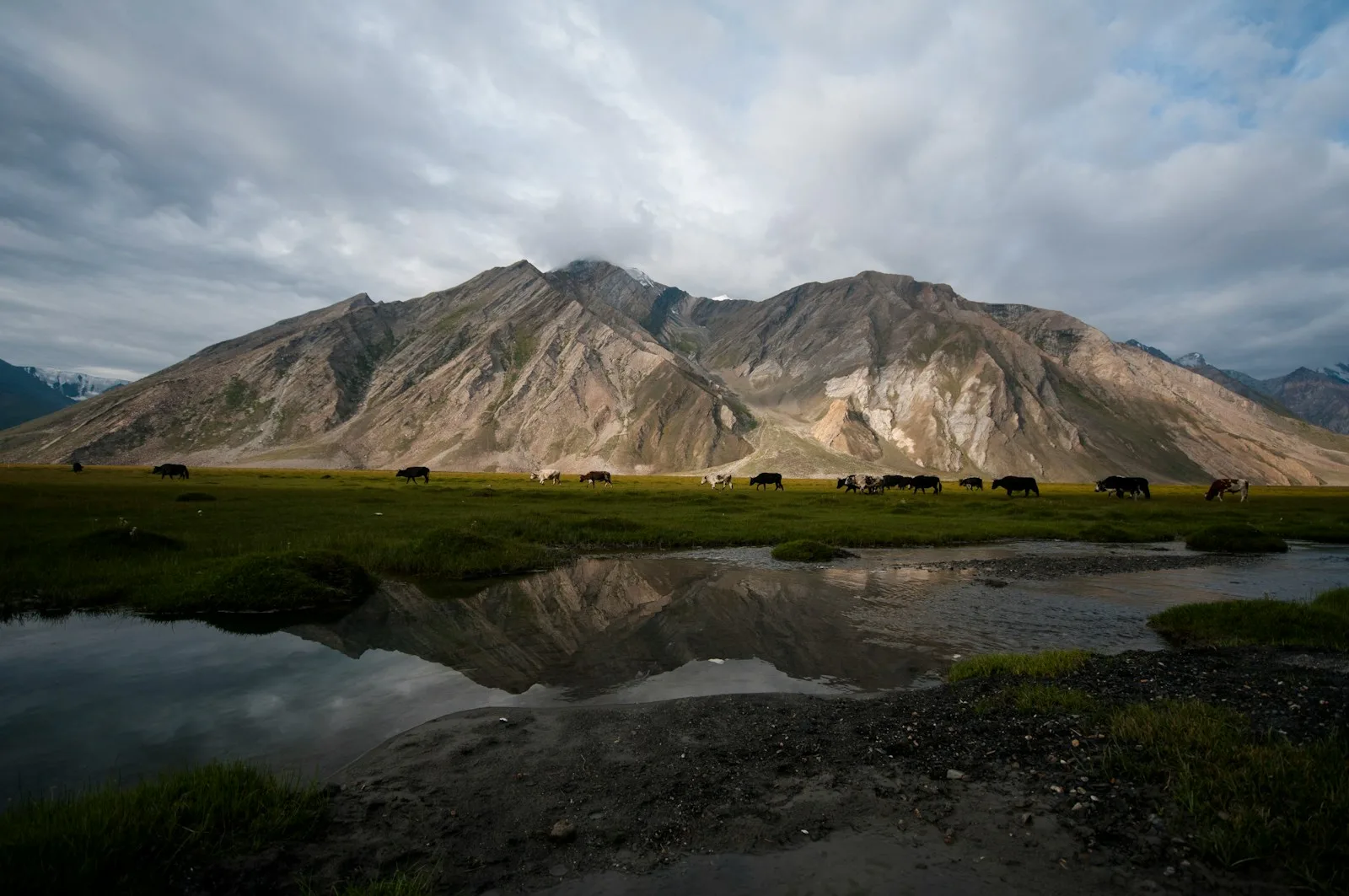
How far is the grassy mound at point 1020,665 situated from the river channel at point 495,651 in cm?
75

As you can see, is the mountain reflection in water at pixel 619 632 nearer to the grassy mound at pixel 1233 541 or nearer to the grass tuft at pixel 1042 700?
the grass tuft at pixel 1042 700

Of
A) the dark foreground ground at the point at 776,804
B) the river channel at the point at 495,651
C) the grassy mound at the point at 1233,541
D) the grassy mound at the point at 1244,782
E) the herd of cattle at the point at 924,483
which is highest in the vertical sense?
the herd of cattle at the point at 924,483

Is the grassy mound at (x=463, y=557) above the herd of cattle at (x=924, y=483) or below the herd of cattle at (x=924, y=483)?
below

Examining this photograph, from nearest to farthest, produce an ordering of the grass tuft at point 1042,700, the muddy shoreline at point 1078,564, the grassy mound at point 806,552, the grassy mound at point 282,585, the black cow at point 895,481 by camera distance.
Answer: the grass tuft at point 1042,700 < the grassy mound at point 282,585 < the muddy shoreline at point 1078,564 < the grassy mound at point 806,552 < the black cow at point 895,481

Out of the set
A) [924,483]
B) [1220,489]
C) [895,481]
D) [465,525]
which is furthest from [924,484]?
[465,525]

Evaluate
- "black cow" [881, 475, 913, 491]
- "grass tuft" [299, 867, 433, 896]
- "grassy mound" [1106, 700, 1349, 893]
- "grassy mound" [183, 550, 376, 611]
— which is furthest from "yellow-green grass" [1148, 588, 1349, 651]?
"black cow" [881, 475, 913, 491]

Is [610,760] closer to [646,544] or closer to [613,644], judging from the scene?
[613,644]

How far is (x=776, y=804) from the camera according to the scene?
7840mm

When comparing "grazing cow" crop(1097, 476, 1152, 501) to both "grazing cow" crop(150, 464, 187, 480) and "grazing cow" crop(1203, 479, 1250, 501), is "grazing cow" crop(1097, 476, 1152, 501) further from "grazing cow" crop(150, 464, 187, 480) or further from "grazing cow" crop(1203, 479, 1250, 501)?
"grazing cow" crop(150, 464, 187, 480)

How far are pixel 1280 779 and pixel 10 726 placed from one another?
18062 millimetres

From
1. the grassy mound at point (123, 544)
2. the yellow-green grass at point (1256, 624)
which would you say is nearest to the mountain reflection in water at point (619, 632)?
the yellow-green grass at point (1256, 624)

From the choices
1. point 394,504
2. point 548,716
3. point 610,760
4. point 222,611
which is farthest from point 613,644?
point 394,504

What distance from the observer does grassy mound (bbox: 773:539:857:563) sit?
29.9m

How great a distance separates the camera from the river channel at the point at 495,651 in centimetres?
1027
